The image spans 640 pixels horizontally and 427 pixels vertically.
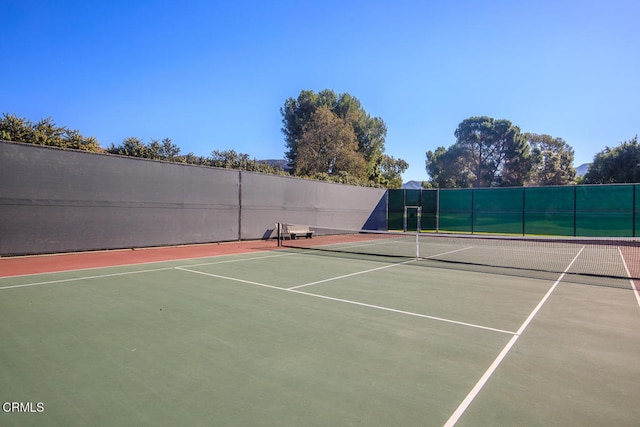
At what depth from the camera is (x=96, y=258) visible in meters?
11.0

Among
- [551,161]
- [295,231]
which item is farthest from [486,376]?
[551,161]

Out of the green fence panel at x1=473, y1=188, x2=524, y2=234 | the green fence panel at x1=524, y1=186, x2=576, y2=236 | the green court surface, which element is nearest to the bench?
the green court surface

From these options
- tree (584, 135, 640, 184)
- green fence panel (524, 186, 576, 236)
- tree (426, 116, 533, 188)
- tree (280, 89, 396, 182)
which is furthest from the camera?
tree (426, 116, 533, 188)

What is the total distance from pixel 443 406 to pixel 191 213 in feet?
45.9

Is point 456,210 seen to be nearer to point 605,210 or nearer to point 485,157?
point 605,210

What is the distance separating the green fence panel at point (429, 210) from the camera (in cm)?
2573

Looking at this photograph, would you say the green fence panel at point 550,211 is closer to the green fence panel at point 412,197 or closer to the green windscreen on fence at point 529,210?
the green windscreen on fence at point 529,210

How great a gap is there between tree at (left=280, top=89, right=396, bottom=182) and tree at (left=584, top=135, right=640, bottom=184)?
20924mm

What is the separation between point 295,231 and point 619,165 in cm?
3163

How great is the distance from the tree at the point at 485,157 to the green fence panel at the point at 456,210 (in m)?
23.4

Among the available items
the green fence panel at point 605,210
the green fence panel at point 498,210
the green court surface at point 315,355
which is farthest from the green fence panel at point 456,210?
the green court surface at point 315,355

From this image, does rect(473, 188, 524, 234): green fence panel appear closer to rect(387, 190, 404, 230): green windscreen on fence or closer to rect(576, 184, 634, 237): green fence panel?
rect(576, 184, 634, 237): green fence panel

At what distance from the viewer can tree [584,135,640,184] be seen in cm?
3172

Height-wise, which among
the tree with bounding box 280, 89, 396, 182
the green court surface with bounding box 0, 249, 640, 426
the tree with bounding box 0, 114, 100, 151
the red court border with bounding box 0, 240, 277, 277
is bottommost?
the red court border with bounding box 0, 240, 277, 277
